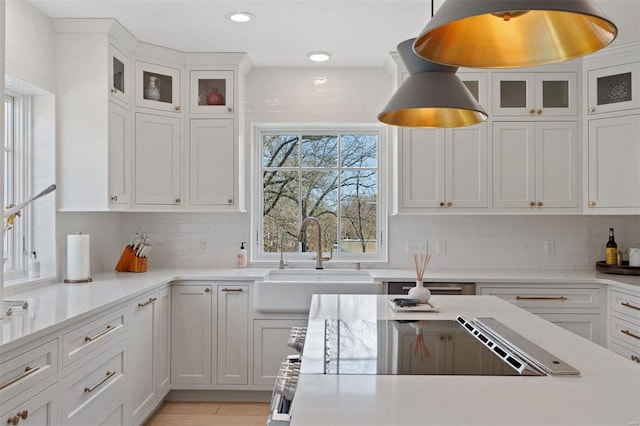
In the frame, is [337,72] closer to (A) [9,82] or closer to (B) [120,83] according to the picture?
(B) [120,83]

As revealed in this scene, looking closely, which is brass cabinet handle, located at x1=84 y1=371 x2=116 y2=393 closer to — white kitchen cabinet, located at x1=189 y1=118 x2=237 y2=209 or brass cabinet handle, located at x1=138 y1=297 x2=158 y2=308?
brass cabinet handle, located at x1=138 y1=297 x2=158 y2=308

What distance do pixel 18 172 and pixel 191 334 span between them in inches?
61.1

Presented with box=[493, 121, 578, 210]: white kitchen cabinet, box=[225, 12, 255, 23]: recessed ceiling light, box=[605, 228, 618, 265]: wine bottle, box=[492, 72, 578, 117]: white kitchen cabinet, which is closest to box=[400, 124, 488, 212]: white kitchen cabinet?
box=[493, 121, 578, 210]: white kitchen cabinet

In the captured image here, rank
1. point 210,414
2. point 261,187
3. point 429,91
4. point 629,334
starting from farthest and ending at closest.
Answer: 1. point 261,187
2. point 210,414
3. point 629,334
4. point 429,91

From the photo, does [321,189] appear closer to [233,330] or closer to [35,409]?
[233,330]

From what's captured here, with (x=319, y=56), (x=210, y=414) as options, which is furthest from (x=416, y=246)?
(x=210, y=414)

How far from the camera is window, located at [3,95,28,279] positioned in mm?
3125

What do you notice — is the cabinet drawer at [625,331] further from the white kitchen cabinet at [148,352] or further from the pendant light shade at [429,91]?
the white kitchen cabinet at [148,352]

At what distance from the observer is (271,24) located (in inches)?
134

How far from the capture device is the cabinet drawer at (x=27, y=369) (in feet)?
5.88

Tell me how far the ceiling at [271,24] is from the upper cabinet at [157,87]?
197 millimetres

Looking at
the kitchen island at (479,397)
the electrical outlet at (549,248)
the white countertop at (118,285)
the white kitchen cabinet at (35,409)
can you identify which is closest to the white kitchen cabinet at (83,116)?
the white countertop at (118,285)

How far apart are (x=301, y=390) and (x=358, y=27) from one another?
8.95 feet

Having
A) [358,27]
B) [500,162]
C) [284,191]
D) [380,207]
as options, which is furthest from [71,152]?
[500,162]
